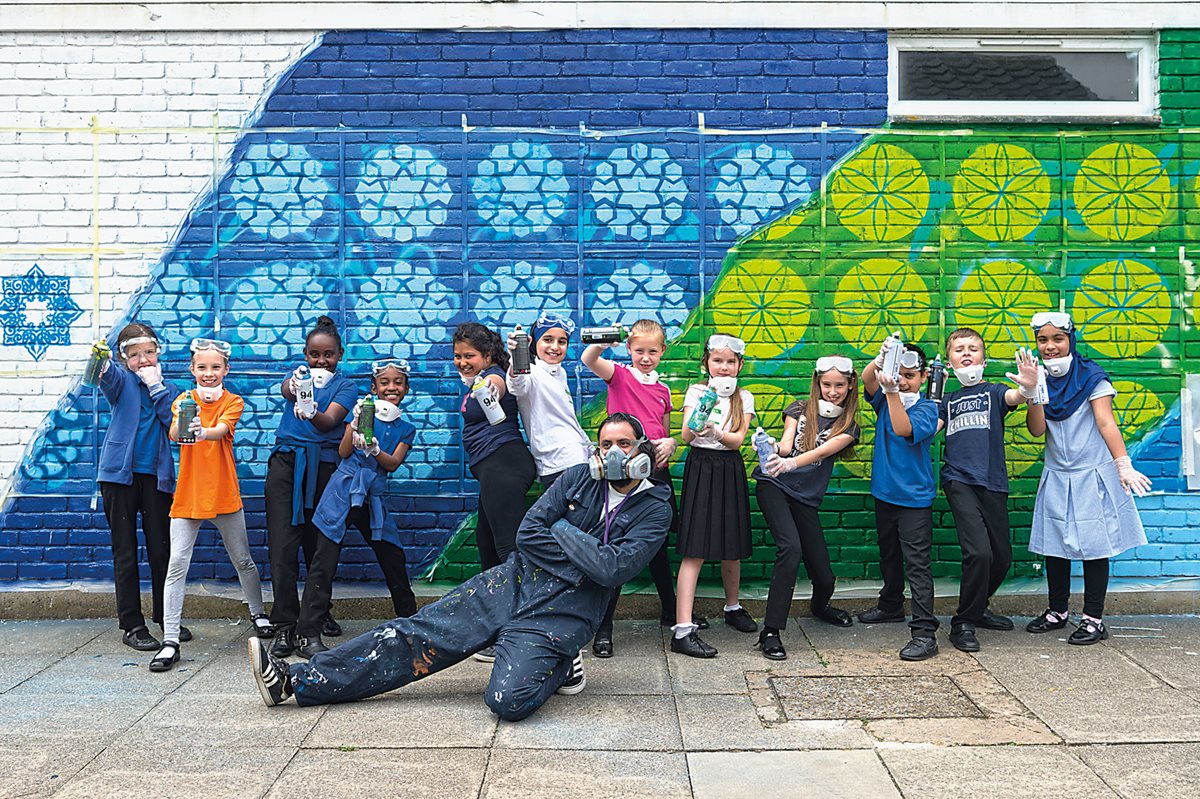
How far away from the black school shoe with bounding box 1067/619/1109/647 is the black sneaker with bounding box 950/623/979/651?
56 centimetres

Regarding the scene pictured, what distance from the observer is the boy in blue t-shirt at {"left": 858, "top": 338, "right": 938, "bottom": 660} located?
5.91m

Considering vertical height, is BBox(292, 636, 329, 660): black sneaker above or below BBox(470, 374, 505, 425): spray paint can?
below

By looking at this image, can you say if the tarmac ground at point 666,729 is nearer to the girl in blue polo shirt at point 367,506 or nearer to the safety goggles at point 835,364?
the girl in blue polo shirt at point 367,506

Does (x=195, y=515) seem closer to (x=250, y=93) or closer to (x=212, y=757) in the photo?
(x=212, y=757)

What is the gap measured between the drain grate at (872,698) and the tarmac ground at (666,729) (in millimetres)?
14

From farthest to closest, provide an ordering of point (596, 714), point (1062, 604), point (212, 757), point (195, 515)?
point (1062, 604) → point (195, 515) → point (596, 714) → point (212, 757)

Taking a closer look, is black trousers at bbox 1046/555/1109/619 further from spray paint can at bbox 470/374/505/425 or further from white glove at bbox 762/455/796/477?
spray paint can at bbox 470/374/505/425

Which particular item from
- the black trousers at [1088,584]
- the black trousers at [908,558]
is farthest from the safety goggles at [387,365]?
the black trousers at [1088,584]

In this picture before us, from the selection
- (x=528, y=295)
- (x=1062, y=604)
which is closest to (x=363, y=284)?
(x=528, y=295)

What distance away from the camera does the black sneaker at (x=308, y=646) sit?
231 inches

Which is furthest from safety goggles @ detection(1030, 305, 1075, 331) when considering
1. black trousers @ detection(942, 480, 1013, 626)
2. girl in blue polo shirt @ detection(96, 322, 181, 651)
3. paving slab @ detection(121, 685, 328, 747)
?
girl in blue polo shirt @ detection(96, 322, 181, 651)
